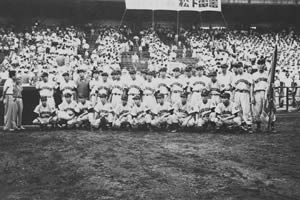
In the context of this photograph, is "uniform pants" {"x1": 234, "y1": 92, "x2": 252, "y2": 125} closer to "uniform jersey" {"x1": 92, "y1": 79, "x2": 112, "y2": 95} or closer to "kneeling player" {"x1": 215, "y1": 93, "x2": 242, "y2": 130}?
"kneeling player" {"x1": 215, "y1": 93, "x2": 242, "y2": 130}

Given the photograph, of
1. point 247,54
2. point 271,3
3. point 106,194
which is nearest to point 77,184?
point 106,194

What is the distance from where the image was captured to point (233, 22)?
3044cm

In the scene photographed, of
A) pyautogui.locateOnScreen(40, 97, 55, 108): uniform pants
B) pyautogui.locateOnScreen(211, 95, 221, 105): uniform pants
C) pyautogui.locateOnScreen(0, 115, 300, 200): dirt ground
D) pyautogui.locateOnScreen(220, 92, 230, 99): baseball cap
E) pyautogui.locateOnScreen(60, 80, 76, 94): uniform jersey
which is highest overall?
pyautogui.locateOnScreen(60, 80, 76, 94): uniform jersey

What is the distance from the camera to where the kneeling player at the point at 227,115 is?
29.6 feet

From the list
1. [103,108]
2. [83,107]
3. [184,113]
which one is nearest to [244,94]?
[184,113]

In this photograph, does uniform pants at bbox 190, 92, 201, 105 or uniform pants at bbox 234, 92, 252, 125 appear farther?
uniform pants at bbox 190, 92, 201, 105

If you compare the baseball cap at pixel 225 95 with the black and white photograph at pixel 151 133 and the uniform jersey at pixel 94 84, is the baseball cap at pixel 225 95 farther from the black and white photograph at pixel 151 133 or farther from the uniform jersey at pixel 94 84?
the uniform jersey at pixel 94 84

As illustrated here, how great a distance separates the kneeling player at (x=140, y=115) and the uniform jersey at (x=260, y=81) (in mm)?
2721

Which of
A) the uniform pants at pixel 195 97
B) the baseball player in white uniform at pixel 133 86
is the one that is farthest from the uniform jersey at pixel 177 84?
the baseball player in white uniform at pixel 133 86

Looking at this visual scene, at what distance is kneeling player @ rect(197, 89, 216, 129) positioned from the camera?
9227mm

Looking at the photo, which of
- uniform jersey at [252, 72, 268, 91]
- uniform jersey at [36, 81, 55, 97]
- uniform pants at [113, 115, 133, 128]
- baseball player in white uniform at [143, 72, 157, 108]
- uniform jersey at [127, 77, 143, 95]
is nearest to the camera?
uniform jersey at [252, 72, 268, 91]

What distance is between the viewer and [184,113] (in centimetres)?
957

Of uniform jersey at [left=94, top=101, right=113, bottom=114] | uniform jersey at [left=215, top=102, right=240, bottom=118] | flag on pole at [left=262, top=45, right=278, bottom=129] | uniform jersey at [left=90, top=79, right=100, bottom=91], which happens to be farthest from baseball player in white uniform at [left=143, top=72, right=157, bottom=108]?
flag on pole at [left=262, top=45, right=278, bottom=129]

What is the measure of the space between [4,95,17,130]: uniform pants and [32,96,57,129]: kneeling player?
50 centimetres
